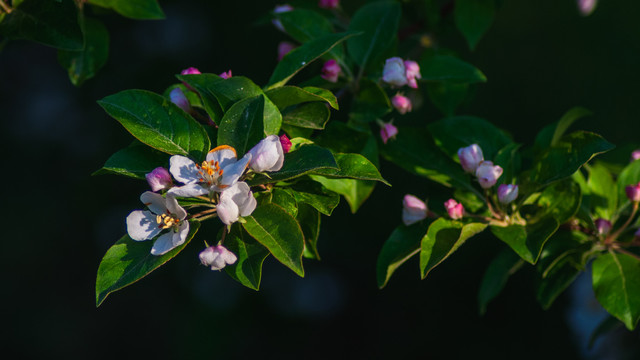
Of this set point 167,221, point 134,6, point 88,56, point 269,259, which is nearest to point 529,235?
point 167,221

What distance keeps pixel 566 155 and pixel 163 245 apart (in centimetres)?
89

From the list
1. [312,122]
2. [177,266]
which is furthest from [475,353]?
[312,122]

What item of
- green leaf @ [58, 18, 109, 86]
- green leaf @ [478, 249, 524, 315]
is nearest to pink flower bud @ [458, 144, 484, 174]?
green leaf @ [478, 249, 524, 315]

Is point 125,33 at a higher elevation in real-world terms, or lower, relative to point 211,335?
higher

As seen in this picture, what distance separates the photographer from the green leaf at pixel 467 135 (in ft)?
5.04

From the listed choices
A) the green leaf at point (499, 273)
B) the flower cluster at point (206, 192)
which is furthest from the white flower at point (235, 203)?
the green leaf at point (499, 273)

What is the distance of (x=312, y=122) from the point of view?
51.1 inches

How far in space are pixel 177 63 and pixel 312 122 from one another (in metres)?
2.35

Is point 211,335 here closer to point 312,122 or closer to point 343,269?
point 343,269

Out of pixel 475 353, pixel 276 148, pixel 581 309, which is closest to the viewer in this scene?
pixel 276 148

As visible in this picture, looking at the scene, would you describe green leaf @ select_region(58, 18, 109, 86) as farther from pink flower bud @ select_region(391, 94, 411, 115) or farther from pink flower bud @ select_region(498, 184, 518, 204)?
pink flower bud @ select_region(498, 184, 518, 204)

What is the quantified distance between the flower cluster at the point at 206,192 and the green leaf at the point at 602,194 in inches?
35.3

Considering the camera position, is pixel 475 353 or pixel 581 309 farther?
pixel 475 353

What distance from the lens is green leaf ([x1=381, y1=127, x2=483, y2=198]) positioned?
154 centimetres
